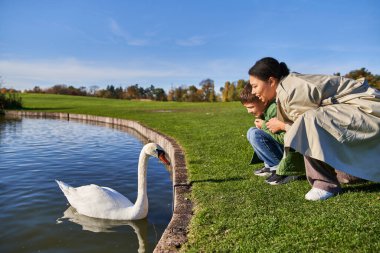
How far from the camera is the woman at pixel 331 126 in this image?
396 centimetres

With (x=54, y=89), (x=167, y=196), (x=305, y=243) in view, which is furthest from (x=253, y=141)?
(x=54, y=89)

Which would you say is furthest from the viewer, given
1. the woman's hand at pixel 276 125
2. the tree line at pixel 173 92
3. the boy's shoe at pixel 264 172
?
the tree line at pixel 173 92

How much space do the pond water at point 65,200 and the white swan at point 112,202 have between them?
0.39 feet

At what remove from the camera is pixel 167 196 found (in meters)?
6.56

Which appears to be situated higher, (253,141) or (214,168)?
(253,141)

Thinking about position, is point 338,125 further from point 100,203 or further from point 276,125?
point 100,203

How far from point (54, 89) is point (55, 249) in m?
90.1

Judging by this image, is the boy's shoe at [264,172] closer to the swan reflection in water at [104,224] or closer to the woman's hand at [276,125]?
the woman's hand at [276,125]

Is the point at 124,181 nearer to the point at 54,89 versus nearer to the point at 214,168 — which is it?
the point at 214,168

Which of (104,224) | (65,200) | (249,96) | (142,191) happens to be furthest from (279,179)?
(65,200)

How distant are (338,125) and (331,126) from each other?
85 millimetres

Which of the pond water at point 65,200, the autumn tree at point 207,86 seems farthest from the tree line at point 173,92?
the pond water at point 65,200

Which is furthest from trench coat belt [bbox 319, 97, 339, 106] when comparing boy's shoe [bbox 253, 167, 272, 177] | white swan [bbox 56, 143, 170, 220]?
white swan [bbox 56, 143, 170, 220]

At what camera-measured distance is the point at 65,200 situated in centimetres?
641
